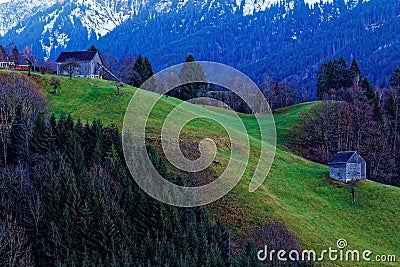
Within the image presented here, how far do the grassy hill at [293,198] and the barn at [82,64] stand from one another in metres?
15.2

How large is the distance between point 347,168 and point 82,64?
205 ft

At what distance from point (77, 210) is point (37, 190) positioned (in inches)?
232

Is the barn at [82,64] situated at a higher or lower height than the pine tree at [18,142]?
higher

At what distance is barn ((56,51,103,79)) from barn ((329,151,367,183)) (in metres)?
58.4

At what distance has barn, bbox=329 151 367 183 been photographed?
3231 inches

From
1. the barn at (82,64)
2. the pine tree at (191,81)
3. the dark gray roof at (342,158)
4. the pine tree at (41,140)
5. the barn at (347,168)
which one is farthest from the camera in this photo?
the pine tree at (191,81)

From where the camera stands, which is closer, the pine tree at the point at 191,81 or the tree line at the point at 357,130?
the tree line at the point at 357,130

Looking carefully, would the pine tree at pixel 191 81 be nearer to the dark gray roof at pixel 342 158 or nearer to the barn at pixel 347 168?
the dark gray roof at pixel 342 158

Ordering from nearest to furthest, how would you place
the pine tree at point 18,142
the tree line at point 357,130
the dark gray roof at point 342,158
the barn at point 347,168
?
the pine tree at point 18,142, the barn at point 347,168, the dark gray roof at point 342,158, the tree line at point 357,130

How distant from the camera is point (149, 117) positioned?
93.2 meters

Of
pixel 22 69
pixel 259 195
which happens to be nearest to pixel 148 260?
pixel 259 195

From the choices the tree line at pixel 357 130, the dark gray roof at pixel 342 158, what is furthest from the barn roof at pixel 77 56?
the dark gray roof at pixel 342 158

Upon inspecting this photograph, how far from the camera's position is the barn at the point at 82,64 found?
386 ft

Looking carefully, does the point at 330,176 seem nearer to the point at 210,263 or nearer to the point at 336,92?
the point at 210,263
